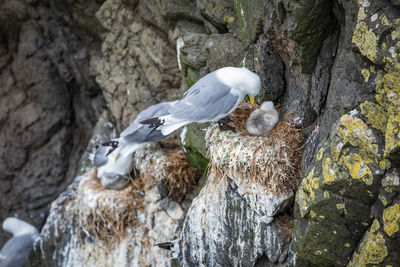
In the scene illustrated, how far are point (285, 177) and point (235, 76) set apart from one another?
730 millimetres

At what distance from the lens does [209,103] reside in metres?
3.12

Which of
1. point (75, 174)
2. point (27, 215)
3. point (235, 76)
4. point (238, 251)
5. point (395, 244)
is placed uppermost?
point (235, 76)

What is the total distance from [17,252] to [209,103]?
312cm

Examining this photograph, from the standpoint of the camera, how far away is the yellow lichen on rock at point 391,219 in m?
2.18

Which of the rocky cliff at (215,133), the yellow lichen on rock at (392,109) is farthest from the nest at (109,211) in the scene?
the yellow lichen on rock at (392,109)

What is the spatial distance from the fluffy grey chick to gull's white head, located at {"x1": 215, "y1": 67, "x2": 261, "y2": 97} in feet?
0.42

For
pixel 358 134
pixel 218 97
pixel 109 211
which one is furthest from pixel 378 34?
pixel 109 211

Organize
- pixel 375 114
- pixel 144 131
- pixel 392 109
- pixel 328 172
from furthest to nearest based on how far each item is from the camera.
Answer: pixel 144 131 → pixel 328 172 → pixel 375 114 → pixel 392 109

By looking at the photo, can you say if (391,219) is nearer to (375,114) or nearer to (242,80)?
(375,114)

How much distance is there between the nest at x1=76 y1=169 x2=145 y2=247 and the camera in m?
4.33

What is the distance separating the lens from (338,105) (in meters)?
2.58

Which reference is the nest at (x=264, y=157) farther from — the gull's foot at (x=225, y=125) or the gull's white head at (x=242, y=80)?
the gull's white head at (x=242, y=80)

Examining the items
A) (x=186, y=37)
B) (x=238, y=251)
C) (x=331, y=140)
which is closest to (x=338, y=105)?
(x=331, y=140)

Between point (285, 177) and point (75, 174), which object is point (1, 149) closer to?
point (75, 174)
